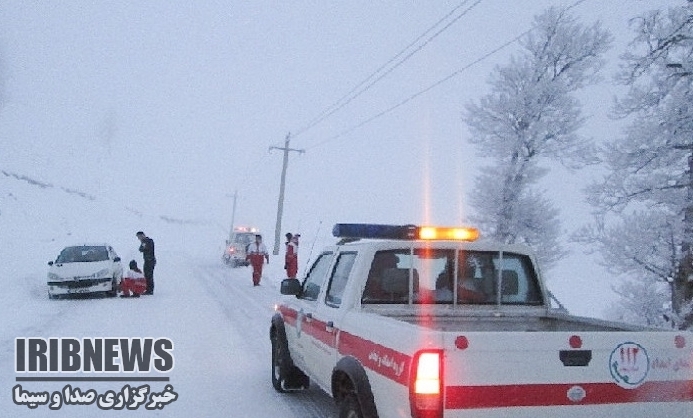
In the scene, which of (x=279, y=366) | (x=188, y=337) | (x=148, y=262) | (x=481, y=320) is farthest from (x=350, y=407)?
(x=148, y=262)

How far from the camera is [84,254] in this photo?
678 inches

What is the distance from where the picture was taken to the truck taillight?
3289 mm

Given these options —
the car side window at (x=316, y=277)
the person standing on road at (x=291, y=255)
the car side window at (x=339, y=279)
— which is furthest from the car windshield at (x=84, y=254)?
the car side window at (x=339, y=279)

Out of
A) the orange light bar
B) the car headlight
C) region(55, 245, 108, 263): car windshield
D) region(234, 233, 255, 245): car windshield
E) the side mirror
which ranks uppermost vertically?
region(234, 233, 255, 245): car windshield

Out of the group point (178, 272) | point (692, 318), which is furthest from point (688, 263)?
point (178, 272)

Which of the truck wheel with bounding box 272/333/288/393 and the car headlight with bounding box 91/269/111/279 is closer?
the truck wheel with bounding box 272/333/288/393

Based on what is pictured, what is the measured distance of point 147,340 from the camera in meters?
9.92

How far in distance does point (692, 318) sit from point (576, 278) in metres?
30.0

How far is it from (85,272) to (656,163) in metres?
14.3

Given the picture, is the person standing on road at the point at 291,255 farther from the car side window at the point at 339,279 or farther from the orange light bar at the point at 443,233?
the orange light bar at the point at 443,233

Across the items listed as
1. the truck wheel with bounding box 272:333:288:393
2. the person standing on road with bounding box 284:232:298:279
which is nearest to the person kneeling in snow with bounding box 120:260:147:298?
the person standing on road with bounding box 284:232:298:279

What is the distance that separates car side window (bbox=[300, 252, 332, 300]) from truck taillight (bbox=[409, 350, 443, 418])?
8.76 ft

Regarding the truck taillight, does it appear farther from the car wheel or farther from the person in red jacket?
the person in red jacket

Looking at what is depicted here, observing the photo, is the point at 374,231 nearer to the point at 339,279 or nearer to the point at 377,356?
the point at 339,279
